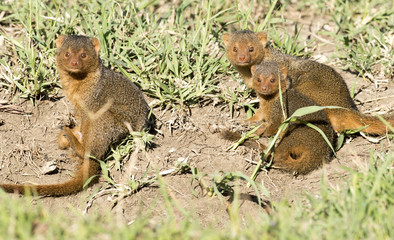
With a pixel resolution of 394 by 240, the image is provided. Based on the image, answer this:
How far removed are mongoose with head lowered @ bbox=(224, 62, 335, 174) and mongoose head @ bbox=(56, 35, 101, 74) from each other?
1.50 m

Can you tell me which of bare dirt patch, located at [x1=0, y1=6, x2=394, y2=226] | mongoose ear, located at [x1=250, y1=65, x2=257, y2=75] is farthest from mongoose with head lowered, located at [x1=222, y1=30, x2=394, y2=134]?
bare dirt patch, located at [x1=0, y1=6, x2=394, y2=226]

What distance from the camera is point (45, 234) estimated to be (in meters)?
2.82

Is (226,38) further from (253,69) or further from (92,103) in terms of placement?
(92,103)

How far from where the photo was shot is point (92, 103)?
197 inches

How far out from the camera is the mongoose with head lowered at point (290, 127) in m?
4.90

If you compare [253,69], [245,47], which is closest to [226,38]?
[245,47]

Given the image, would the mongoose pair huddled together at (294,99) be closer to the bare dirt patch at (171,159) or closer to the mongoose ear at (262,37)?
the mongoose ear at (262,37)

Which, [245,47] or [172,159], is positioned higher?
[245,47]

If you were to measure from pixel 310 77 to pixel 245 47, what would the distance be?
0.75 meters

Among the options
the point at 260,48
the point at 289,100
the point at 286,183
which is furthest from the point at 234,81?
the point at 286,183

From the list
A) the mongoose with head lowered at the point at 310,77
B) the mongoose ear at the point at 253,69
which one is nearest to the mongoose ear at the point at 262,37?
the mongoose with head lowered at the point at 310,77

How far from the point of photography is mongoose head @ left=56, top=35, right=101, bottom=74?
4.84 m

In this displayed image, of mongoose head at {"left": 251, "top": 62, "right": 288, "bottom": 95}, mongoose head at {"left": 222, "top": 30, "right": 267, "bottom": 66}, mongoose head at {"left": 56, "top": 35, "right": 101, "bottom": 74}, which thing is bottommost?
mongoose head at {"left": 251, "top": 62, "right": 288, "bottom": 95}

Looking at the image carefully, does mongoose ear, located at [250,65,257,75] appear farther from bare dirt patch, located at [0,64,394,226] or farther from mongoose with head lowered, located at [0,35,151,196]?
mongoose with head lowered, located at [0,35,151,196]
